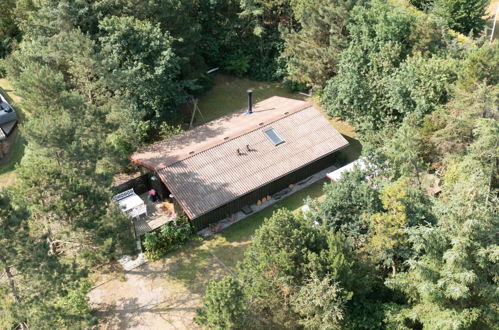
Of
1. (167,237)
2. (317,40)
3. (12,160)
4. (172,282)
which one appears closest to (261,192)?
(167,237)

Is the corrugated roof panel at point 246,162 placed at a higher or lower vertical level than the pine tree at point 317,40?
lower

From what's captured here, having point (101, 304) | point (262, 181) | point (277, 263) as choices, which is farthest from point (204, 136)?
point (277, 263)

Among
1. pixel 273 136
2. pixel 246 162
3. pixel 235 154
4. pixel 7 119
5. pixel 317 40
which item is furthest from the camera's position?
pixel 7 119

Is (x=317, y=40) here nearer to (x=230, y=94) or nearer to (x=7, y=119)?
(x=230, y=94)

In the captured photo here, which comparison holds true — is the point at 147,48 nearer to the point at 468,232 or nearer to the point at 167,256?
the point at 167,256

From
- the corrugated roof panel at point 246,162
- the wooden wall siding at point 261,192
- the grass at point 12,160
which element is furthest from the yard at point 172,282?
the grass at point 12,160

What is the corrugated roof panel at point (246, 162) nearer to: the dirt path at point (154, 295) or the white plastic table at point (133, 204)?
the white plastic table at point (133, 204)

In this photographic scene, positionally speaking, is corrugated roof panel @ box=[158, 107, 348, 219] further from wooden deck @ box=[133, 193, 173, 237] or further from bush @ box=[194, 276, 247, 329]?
bush @ box=[194, 276, 247, 329]
